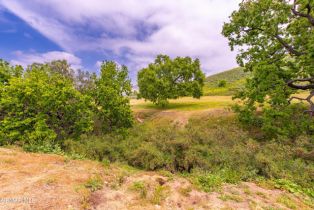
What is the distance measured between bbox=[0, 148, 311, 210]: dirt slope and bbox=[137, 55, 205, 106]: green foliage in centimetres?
1953

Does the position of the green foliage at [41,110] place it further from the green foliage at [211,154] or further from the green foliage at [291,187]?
the green foliage at [291,187]

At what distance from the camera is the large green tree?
11969 mm

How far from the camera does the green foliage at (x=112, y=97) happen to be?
14594 mm

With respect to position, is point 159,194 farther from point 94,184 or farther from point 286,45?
point 286,45

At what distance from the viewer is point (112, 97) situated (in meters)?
14.6

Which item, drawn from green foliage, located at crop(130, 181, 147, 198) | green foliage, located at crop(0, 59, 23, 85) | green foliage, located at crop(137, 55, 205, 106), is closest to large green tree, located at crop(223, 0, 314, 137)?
green foliage, located at crop(130, 181, 147, 198)

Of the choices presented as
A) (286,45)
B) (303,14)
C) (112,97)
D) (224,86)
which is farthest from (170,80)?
(224,86)

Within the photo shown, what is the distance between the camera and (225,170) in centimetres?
807

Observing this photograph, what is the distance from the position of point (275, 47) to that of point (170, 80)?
50.2 ft

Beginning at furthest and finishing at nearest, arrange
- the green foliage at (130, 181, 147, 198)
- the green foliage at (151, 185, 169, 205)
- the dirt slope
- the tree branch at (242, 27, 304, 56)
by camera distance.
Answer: the tree branch at (242, 27, 304, 56) → the green foliage at (130, 181, 147, 198) → the green foliage at (151, 185, 169, 205) → the dirt slope

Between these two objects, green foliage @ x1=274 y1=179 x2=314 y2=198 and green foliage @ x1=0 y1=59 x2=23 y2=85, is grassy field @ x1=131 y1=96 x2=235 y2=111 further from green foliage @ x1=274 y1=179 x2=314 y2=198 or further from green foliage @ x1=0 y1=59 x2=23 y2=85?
green foliage @ x1=0 y1=59 x2=23 y2=85

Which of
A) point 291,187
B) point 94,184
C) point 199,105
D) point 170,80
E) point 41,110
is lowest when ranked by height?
point 291,187

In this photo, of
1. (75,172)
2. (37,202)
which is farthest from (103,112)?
(37,202)

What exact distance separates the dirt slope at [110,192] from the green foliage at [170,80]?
19.5 meters
